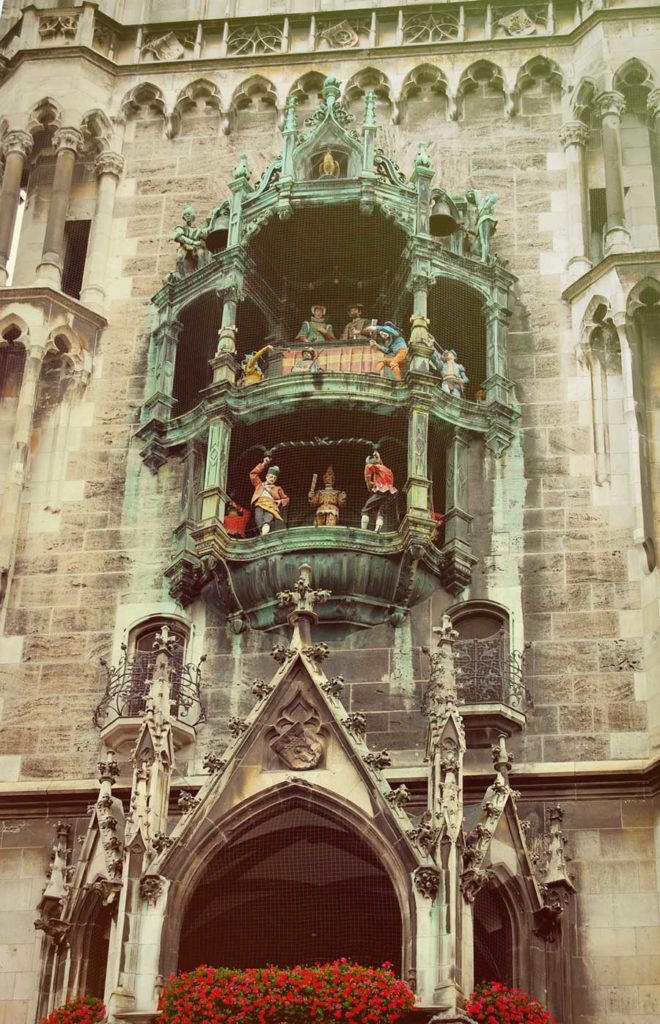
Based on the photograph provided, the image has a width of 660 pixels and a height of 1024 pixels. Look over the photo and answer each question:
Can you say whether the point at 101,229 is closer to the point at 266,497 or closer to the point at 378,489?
the point at 266,497

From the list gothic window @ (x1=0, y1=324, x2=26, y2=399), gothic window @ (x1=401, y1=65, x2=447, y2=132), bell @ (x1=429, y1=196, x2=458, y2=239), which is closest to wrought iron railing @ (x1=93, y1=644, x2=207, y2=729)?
gothic window @ (x1=0, y1=324, x2=26, y2=399)

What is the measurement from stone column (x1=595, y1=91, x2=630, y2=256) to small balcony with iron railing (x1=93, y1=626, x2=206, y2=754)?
7.89 metres

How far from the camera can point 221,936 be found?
66.8 feet

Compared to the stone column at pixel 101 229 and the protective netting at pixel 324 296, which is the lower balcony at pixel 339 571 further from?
the stone column at pixel 101 229

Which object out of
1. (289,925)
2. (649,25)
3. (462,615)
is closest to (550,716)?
(462,615)

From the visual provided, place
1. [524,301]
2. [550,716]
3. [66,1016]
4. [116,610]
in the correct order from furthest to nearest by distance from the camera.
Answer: [524,301]
[116,610]
[550,716]
[66,1016]

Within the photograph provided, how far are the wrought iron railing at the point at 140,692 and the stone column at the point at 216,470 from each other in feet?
6.26

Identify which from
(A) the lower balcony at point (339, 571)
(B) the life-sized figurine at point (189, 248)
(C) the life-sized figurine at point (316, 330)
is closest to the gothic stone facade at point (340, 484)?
(A) the lower balcony at point (339, 571)

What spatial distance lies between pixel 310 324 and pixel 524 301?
291cm

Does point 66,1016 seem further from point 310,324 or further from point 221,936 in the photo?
point 310,324

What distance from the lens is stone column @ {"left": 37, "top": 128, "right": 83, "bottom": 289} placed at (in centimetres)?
2595

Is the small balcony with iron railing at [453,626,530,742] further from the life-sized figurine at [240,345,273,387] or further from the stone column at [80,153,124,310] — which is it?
the stone column at [80,153,124,310]

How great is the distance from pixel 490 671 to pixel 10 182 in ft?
34.1

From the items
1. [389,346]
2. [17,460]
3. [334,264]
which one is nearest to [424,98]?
[334,264]
